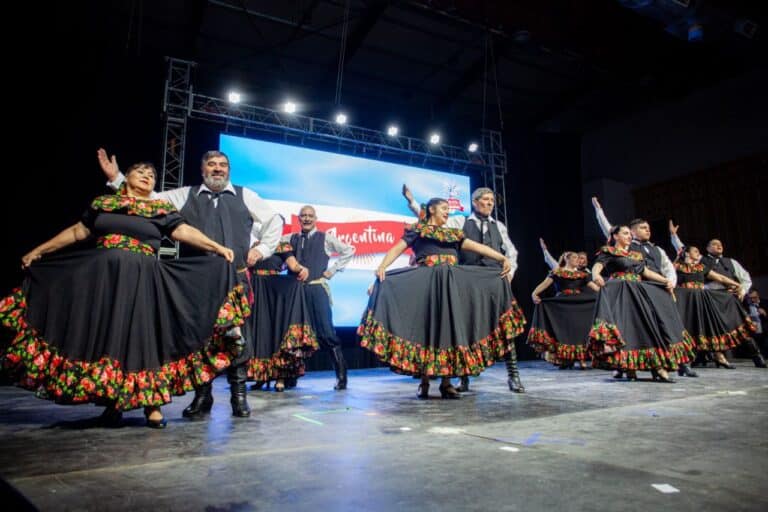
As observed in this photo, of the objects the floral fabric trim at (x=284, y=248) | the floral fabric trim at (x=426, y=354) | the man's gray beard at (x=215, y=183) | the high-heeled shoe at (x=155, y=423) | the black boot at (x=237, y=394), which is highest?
the man's gray beard at (x=215, y=183)

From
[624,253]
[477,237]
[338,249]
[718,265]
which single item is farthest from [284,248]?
[718,265]

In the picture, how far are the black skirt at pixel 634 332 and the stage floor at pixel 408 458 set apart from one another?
126 centimetres

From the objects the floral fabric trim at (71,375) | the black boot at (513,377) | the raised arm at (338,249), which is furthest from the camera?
the raised arm at (338,249)

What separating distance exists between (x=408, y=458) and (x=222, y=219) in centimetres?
176

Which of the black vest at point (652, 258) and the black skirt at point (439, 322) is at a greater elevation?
the black vest at point (652, 258)

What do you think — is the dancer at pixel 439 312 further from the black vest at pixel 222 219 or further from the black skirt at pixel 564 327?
the black skirt at pixel 564 327

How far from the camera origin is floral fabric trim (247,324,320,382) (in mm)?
4070

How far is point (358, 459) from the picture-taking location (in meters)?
1.56

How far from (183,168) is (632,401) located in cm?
571

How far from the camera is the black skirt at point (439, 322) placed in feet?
10.5

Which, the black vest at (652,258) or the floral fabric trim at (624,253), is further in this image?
the black vest at (652,258)

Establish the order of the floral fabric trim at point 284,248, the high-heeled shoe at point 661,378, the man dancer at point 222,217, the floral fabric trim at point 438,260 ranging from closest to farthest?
1. the man dancer at point 222,217
2. the floral fabric trim at point 438,260
3. the high-heeled shoe at point 661,378
4. the floral fabric trim at point 284,248

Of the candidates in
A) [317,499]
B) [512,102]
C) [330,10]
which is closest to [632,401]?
[317,499]

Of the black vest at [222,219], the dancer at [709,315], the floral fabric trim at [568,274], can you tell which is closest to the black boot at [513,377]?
the black vest at [222,219]
